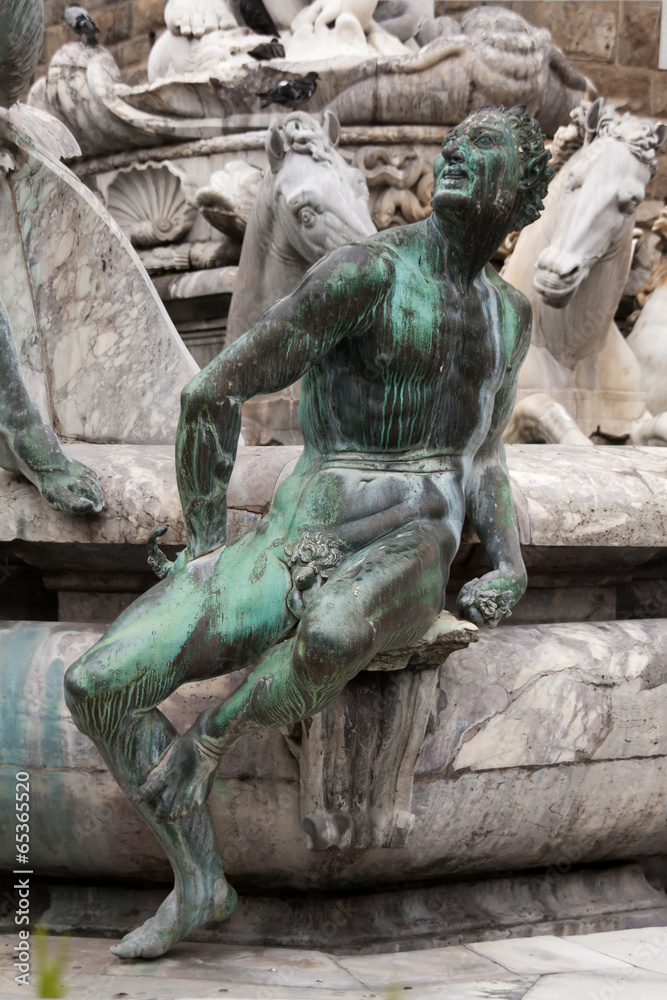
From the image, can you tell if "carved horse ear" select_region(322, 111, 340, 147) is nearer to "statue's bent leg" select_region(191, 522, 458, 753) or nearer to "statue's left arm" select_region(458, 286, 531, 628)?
"statue's left arm" select_region(458, 286, 531, 628)

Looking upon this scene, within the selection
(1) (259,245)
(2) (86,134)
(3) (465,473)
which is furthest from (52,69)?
(3) (465,473)

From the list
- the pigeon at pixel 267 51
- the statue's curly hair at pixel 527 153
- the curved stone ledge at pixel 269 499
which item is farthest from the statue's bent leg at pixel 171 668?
the pigeon at pixel 267 51

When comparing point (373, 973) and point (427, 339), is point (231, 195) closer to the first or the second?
point (427, 339)

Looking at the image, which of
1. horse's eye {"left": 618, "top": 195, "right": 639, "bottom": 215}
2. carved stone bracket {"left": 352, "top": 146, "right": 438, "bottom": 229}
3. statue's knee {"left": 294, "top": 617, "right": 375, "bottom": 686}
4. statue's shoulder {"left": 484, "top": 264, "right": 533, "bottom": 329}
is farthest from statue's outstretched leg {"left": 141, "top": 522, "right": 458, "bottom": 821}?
carved stone bracket {"left": 352, "top": 146, "right": 438, "bottom": 229}

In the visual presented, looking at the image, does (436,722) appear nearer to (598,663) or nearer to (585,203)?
(598,663)

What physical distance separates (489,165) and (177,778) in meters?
1.05

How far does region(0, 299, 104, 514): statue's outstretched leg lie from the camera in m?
2.33

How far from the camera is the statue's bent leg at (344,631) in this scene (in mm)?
1907

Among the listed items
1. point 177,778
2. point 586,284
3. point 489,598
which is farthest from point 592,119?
point 177,778

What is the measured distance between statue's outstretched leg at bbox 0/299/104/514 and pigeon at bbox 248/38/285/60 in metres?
2.99

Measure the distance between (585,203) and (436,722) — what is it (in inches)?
83.4

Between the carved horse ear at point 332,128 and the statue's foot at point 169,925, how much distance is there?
2.51 meters

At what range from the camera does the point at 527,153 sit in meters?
2.11

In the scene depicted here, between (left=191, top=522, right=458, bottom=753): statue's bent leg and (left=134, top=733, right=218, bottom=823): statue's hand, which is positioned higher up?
(left=191, top=522, right=458, bottom=753): statue's bent leg
